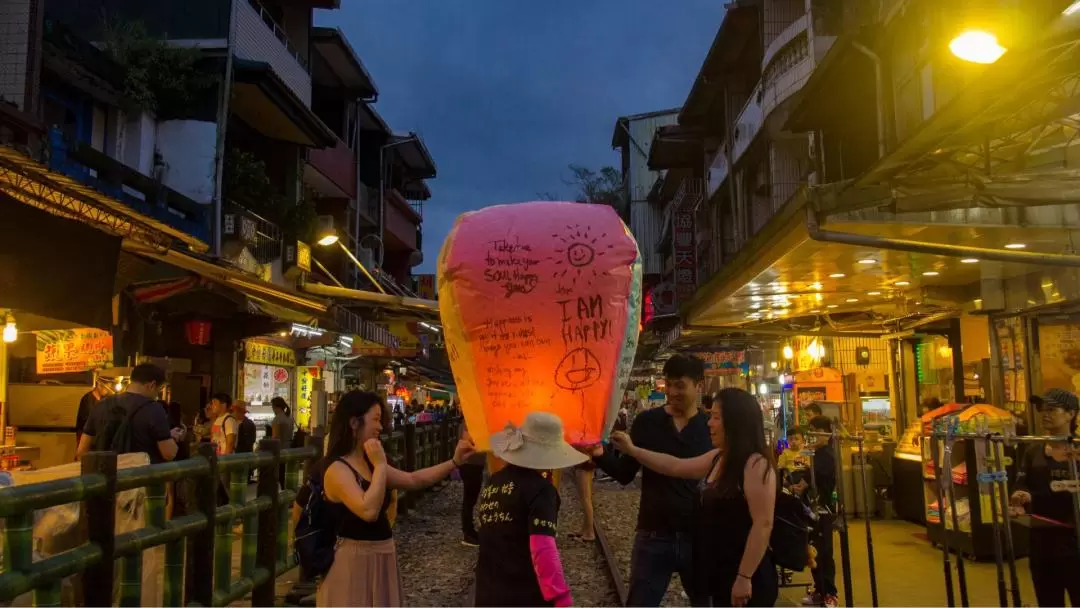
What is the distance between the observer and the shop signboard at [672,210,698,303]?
25.6 m

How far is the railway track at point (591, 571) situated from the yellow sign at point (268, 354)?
323 inches

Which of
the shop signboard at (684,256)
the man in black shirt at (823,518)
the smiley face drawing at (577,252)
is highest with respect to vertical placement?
the shop signboard at (684,256)

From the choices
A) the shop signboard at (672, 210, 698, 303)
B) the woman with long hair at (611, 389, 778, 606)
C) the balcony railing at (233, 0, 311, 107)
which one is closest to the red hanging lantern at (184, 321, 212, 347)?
the balcony railing at (233, 0, 311, 107)

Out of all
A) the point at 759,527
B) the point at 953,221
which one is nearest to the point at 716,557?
the point at 759,527

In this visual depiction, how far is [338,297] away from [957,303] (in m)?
10.8

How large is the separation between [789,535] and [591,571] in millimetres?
5048

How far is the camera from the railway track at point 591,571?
7.76 m

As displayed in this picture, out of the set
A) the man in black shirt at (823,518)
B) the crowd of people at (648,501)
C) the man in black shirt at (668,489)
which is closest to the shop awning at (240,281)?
the crowd of people at (648,501)

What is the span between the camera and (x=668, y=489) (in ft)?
15.5

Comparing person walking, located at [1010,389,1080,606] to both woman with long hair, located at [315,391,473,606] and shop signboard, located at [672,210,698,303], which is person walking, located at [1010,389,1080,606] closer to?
woman with long hair, located at [315,391,473,606]

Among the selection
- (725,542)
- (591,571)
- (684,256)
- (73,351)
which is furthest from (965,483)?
(684,256)

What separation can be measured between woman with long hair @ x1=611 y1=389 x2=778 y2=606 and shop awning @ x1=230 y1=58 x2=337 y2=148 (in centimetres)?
1332

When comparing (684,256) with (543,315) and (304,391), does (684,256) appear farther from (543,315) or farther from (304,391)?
(543,315)

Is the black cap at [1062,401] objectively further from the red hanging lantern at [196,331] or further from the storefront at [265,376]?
the storefront at [265,376]
